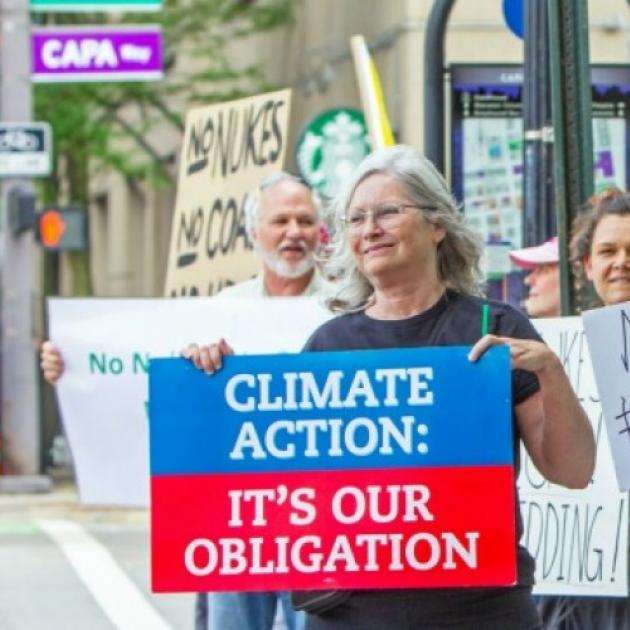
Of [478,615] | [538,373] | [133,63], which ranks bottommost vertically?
[478,615]

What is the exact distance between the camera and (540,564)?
6512 mm

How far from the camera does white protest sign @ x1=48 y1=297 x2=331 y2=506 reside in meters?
7.73

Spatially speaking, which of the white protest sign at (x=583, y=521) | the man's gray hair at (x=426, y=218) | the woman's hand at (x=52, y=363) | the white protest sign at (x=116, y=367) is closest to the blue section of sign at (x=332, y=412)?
the man's gray hair at (x=426, y=218)

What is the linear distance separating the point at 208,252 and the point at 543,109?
209cm

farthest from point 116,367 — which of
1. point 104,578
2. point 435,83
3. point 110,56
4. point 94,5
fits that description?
point 110,56

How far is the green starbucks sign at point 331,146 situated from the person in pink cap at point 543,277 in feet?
39.3

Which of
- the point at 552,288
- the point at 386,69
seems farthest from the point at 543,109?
the point at 386,69

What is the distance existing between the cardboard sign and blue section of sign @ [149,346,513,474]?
4339 millimetres

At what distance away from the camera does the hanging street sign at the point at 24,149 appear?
21.6 metres

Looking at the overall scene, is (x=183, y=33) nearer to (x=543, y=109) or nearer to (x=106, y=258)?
(x=106, y=258)

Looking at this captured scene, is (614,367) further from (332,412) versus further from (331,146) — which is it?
(331,146)

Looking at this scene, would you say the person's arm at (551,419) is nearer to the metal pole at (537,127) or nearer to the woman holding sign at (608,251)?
the woman holding sign at (608,251)

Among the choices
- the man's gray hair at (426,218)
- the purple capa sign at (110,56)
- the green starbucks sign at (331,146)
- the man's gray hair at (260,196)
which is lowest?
the man's gray hair at (426,218)

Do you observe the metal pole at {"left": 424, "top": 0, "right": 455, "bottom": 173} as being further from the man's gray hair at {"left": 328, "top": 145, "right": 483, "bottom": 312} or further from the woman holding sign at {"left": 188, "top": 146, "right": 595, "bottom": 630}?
the woman holding sign at {"left": 188, "top": 146, "right": 595, "bottom": 630}
